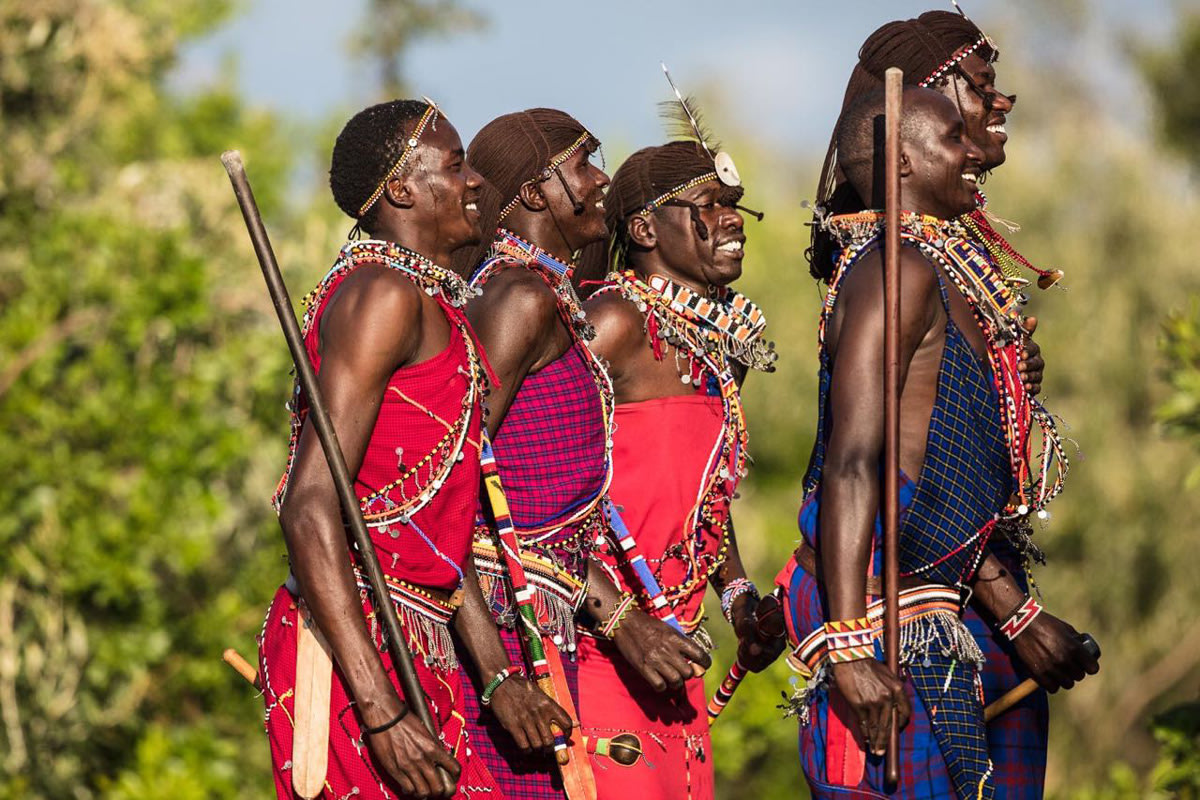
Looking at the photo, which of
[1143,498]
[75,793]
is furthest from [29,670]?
[1143,498]

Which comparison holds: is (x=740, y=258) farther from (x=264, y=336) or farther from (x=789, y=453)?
(x=789, y=453)

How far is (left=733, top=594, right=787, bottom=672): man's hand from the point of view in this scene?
17.3 feet

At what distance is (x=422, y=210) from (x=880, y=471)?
136 cm

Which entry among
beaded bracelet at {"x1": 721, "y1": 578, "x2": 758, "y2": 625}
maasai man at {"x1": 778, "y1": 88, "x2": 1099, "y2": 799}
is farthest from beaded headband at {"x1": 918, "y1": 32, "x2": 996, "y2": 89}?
beaded bracelet at {"x1": 721, "y1": 578, "x2": 758, "y2": 625}

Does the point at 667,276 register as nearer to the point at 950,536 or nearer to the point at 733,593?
the point at 733,593

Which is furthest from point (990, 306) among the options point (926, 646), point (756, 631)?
point (756, 631)

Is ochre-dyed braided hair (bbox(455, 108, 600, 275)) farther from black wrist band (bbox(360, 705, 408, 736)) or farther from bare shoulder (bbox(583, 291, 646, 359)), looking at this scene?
black wrist band (bbox(360, 705, 408, 736))

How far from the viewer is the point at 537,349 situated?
17.2 ft

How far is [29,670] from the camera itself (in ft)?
36.7

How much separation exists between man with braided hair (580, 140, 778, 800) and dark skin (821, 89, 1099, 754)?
955 mm

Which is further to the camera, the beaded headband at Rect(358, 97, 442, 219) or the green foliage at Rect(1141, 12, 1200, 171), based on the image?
the green foliage at Rect(1141, 12, 1200, 171)

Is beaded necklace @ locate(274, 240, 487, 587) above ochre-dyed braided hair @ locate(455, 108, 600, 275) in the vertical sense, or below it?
below

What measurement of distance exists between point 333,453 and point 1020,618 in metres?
1.96

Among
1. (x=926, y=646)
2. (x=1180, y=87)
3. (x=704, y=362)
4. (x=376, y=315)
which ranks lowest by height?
(x=926, y=646)
